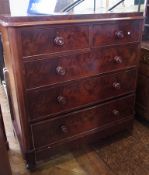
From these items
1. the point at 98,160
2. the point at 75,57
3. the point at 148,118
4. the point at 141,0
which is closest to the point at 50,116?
the point at 75,57

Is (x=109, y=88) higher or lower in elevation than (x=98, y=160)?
higher

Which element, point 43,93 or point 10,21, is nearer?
point 10,21

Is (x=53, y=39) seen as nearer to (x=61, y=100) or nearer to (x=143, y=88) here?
(x=61, y=100)

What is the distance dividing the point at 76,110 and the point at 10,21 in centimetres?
69

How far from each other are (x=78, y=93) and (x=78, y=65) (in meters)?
0.19

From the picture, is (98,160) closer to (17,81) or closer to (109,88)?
(109,88)

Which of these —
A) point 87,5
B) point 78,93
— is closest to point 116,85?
point 78,93

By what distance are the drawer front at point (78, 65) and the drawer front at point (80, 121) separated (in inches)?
10.5

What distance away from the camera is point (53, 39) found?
1.11m

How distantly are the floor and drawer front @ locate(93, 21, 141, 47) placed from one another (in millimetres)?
819

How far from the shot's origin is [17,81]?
1118mm

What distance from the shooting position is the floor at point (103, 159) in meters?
1.41

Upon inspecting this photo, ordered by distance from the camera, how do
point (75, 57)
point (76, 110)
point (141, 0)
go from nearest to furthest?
point (75, 57) < point (76, 110) < point (141, 0)

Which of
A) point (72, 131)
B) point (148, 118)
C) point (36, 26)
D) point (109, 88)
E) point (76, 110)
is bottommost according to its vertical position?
point (148, 118)
